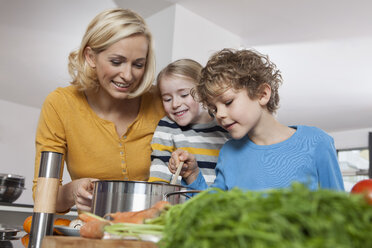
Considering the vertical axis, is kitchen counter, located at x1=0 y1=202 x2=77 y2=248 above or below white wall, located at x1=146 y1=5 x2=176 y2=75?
below

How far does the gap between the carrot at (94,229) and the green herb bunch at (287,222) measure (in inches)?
11.8

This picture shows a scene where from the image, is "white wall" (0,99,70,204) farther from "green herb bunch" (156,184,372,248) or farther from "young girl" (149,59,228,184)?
"green herb bunch" (156,184,372,248)

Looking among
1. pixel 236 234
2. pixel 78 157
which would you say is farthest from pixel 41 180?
pixel 236 234

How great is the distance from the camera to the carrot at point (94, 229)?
633 mm

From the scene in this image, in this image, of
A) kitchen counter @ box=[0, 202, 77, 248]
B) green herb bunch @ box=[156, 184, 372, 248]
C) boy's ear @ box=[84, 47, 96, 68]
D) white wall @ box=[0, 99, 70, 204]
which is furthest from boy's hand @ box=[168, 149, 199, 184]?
white wall @ box=[0, 99, 70, 204]

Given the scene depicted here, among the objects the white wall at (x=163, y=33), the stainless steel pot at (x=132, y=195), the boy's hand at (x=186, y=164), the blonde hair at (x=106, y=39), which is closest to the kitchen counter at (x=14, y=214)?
the white wall at (x=163, y=33)

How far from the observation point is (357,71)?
455 centimetres

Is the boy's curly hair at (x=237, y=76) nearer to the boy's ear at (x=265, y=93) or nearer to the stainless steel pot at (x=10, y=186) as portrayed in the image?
the boy's ear at (x=265, y=93)

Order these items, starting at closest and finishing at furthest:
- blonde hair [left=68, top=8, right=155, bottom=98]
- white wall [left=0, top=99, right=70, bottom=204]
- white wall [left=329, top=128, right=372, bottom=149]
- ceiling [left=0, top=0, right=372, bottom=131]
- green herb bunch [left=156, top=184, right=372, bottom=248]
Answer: green herb bunch [left=156, top=184, right=372, bottom=248] → blonde hair [left=68, top=8, right=155, bottom=98] → ceiling [left=0, top=0, right=372, bottom=131] → white wall [left=0, top=99, right=70, bottom=204] → white wall [left=329, top=128, right=372, bottom=149]

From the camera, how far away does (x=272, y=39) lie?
3.64 meters

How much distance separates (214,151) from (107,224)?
98cm

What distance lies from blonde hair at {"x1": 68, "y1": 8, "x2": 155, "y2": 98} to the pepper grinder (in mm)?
636

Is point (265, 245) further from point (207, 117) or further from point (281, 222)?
point (207, 117)

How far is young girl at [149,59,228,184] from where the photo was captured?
156 cm
